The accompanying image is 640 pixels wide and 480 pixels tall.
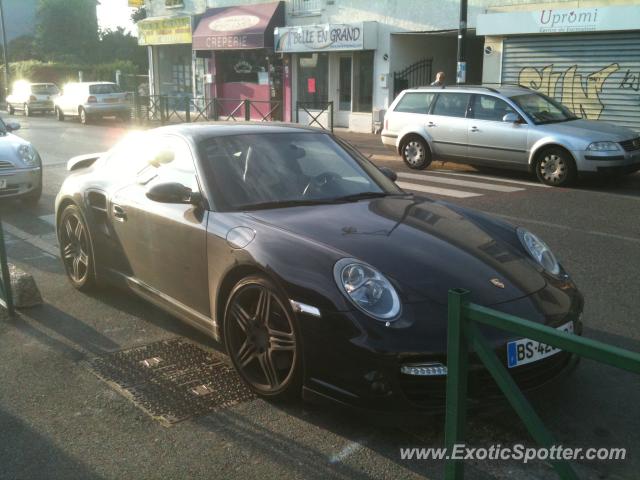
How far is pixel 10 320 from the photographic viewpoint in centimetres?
512

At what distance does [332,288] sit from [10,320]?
9.75 ft

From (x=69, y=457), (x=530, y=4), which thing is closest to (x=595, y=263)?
(x=69, y=457)

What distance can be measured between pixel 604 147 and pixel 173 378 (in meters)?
9.17

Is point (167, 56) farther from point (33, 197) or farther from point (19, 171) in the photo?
point (19, 171)

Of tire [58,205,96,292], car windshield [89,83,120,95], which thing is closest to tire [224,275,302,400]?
tire [58,205,96,292]

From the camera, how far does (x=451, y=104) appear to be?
42.6ft

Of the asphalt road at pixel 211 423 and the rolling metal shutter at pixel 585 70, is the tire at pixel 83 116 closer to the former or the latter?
the rolling metal shutter at pixel 585 70

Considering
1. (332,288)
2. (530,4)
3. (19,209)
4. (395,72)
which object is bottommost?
(19,209)

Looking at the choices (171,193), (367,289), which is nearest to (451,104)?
(171,193)

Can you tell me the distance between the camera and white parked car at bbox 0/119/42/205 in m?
9.48

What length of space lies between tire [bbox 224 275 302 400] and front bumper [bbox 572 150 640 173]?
28.7 ft

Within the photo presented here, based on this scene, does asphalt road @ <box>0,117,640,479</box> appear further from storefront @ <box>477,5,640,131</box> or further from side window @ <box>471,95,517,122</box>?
storefront @ <box>477,5,640,131</box>

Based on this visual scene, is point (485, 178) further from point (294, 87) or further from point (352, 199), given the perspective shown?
point (294, 87)

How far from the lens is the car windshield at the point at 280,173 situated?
430 cm
